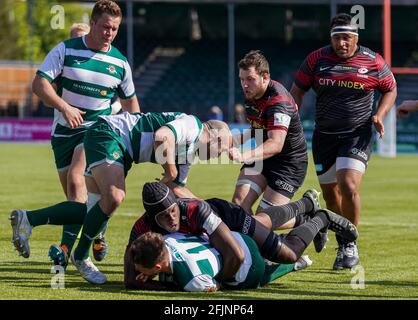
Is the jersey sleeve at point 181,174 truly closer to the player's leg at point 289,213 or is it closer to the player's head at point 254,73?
the player's leg at point 289,213

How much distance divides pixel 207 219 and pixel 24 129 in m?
30.3

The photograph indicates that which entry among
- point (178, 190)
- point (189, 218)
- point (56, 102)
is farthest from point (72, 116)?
point (189, 218)

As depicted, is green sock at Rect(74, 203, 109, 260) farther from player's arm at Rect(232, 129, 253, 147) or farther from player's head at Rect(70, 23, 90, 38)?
player's head at Rect(70, 23, 90, 38)

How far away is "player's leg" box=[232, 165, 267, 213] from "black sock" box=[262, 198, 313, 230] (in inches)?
21.2

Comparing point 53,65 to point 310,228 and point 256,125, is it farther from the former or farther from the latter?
point 310,228

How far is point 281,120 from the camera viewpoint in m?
8.86

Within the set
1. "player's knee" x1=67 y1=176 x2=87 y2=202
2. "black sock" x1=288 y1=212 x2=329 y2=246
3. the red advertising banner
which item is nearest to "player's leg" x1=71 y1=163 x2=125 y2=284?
"player's knee" x1=67 y1=176 x2=87 y2=202

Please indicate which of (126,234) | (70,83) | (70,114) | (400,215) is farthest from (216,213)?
(400,215)

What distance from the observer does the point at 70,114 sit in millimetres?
8664

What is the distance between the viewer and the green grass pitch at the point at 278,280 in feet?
25.2

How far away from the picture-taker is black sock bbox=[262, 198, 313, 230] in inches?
339

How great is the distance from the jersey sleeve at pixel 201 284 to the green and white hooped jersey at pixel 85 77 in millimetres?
2474
